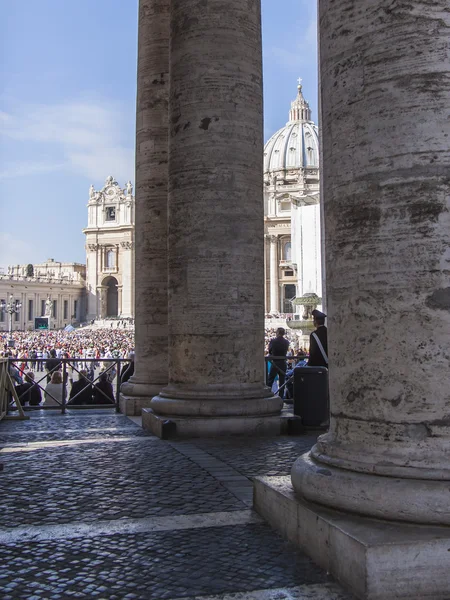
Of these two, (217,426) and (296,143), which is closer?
(217,426)

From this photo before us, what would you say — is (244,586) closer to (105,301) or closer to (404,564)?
(404,564)

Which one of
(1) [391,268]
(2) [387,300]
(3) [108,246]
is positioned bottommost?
(2) [387,300]

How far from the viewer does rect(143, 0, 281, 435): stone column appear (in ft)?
24.5

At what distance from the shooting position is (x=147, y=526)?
426cm

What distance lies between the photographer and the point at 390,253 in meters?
3.46

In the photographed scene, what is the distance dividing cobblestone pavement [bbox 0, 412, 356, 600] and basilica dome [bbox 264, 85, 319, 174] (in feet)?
397

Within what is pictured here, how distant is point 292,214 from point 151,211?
5107 cm

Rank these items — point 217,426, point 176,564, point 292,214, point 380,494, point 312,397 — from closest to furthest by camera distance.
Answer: point 380,494 → point 176,564 → point 217,426 → point 312,397 → point 292,214

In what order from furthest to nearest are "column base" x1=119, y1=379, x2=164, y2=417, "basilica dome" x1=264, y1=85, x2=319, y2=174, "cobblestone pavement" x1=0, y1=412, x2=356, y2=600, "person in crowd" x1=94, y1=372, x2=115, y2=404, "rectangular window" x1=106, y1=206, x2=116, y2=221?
"basilica dome" x1=264, y1=85, x2=319, y2=174 → "rectangular window" x1=106, y1=206, x2=116, y2=221 → "person in crowd" x1=94, y1=372, x2=115, y2=404 → "column base" x1=119, y1=379, x2=164, y2=417 → "cobblestone pavement" x1=0, y1=412, x2=356, y2=600

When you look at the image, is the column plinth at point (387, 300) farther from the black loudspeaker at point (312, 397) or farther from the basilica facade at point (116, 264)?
the basilica facade at point (116, 264)

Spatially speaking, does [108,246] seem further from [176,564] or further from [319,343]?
[176,564]

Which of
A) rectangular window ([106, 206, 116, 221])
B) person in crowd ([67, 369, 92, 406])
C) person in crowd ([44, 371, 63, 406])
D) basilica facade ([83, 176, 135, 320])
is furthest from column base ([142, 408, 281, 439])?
rectangular window ([106, 206, 116, 221])

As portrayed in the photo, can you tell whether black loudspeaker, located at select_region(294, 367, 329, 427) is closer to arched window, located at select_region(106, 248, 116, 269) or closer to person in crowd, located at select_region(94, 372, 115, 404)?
person in crowd, located at select_region(94, 372, 115, 404)

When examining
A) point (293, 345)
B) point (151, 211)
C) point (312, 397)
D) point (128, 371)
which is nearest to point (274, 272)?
point (293, 345)
